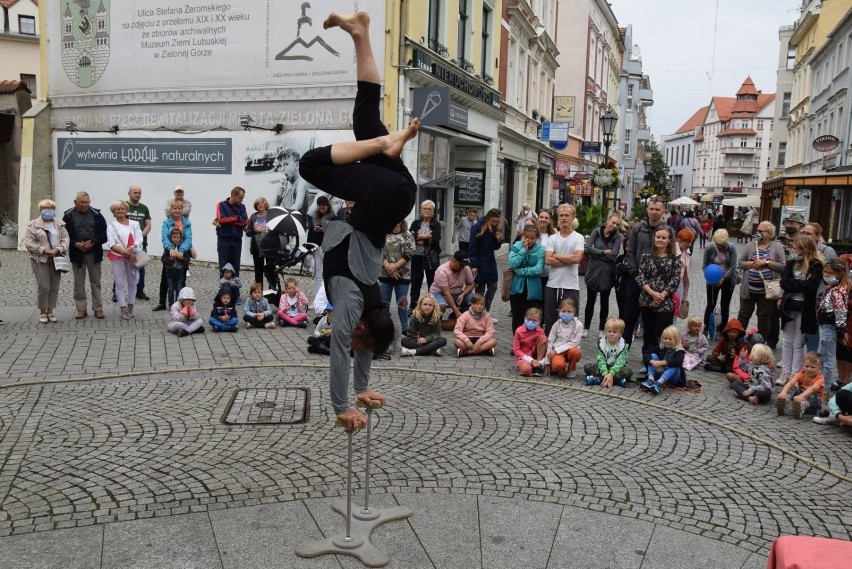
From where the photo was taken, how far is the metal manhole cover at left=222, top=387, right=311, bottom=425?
638 centimetres

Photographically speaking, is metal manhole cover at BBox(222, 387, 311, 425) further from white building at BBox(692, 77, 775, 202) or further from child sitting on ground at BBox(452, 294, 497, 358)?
white building at BBox(692, 77, 775, 202)

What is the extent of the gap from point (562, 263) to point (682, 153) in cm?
12465

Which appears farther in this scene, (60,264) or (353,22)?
(60,264)

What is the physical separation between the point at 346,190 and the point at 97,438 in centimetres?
356

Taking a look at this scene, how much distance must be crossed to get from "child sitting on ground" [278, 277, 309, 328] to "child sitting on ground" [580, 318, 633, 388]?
458 centimetres

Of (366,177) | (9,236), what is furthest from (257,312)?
(9,236)

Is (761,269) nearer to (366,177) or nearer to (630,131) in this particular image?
(366,177)

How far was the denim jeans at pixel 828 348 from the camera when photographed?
7.84 metres

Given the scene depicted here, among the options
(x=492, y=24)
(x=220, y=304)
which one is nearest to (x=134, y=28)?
(x=492, y=24)

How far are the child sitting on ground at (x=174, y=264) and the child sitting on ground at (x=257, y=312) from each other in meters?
1.60

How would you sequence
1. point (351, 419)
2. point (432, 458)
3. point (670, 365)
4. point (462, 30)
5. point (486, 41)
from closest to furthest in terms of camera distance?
point (351, 419) → point (432, 458) → point (670, 365) → point (462, 30) → point (486, 41)

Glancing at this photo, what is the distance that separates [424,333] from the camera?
960 centimetres

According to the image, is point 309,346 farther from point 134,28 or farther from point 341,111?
point 134,28

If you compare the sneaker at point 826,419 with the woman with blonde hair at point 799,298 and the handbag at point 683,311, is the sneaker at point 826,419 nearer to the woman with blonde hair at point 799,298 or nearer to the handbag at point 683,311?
the woman with blonde hair at point 799,298
